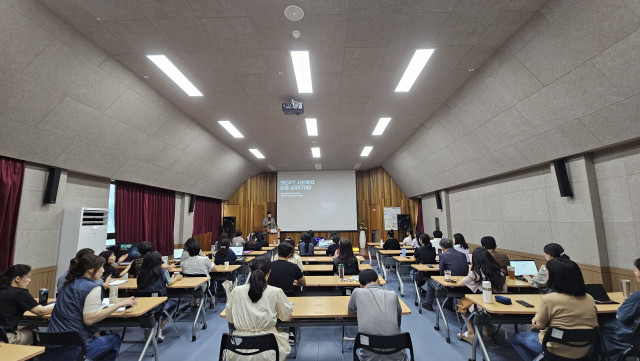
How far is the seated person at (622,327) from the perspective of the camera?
2.31m

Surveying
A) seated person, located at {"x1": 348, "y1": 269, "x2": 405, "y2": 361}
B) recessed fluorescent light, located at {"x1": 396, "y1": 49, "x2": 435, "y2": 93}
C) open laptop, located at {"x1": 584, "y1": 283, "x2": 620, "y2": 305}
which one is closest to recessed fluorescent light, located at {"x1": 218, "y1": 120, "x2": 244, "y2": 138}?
recessed fluorescent light, located at {"x1": 396, "y1": 49, "x2": 435, "y2": 93}

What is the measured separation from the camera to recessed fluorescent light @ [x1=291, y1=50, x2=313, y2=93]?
163 inches

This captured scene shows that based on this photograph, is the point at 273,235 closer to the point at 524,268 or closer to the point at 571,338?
the point at 524,268

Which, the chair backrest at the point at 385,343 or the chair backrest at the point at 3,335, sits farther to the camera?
the chair backrest at the point at 3,335

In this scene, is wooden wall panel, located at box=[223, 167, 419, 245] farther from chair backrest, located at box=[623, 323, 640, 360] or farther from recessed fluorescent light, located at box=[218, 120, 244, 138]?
chair backrest, located at box=[623, 323, 640, 360]

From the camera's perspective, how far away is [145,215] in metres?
7.52

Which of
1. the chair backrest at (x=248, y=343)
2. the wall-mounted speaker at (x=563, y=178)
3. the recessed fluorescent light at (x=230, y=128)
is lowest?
the chair backrest at (x=248, y=343)

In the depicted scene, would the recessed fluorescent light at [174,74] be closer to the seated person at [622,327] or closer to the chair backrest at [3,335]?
the chair backrest at [3,335]

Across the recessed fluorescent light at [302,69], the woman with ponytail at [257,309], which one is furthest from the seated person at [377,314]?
the recessed fluorescent light at [302,69]

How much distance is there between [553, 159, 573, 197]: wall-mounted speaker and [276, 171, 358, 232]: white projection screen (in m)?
8.92

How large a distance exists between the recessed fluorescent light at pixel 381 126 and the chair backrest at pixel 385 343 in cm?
567

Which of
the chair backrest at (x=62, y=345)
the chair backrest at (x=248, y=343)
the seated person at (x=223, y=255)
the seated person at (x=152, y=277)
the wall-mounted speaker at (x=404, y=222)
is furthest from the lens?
A: the wall-mounted speaker at (x=404, y=222)

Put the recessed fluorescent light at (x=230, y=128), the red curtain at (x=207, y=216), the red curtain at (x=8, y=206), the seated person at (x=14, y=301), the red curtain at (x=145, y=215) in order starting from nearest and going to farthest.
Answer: the seated person at (x=14, y=301), the red curtain at (x=8, y=206), the red curtain at (x=145, y=215), the recessed fluorescent light at (x=230, y=128), the red curtain at (x=207, y=216)

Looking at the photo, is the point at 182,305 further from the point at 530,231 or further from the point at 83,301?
the point at 530,231
